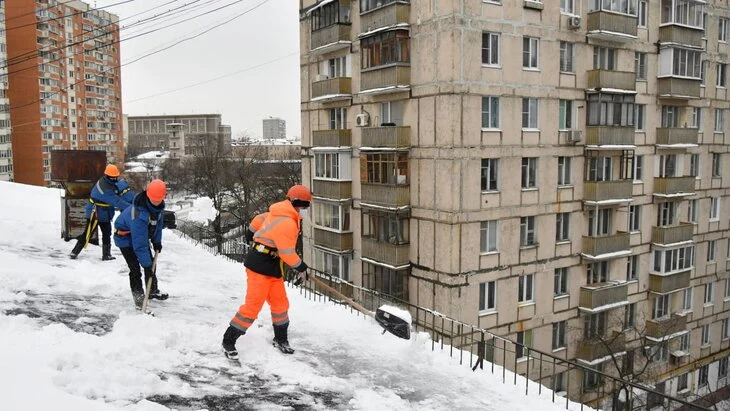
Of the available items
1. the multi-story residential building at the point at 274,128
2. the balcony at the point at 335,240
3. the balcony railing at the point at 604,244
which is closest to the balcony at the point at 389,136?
the balcony at the point at 335,240

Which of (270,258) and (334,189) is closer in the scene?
(270,258)

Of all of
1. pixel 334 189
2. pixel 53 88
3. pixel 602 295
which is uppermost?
pixel 53 88

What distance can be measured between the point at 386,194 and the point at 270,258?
48.8 ft

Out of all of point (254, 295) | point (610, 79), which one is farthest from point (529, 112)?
point (254, 295)

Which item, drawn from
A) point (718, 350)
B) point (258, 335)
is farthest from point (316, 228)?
point (718, 350)

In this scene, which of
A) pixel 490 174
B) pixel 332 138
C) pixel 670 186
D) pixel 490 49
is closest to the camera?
pixel 490 49

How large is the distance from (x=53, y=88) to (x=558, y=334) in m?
61.6

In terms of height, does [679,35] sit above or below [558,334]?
above

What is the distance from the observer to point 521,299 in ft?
68.5

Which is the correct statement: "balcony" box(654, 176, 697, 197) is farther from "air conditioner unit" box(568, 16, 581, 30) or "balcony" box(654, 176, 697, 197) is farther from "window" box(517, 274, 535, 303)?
"air conditioner unit" box(568, 16, 581, 30)

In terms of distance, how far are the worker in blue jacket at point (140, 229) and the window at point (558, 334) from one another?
1800cm

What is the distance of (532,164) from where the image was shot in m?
20.5

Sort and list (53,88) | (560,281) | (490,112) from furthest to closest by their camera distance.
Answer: (53,88), (560,281), (490,112)

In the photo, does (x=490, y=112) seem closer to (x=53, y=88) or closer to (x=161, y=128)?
(x=53, y=88)
